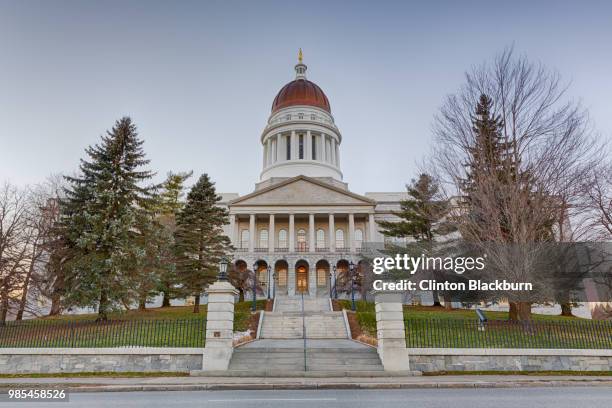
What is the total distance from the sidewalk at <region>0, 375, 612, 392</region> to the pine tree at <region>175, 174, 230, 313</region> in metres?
13.9

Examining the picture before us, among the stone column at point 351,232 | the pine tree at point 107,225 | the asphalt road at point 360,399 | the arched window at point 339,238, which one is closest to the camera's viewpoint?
the asphalt road at point 360,399

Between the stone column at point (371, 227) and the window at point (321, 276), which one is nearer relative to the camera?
the window at point (321, 276)

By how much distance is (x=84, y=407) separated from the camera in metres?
7.59

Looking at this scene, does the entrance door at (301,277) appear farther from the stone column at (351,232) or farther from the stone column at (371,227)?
the stone column at (371,227)

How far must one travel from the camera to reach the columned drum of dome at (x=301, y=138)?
5922cm

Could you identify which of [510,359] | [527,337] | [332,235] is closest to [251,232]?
[332,235]

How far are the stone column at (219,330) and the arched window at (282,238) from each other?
35.3 metres

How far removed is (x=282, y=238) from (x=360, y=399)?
40933 mm

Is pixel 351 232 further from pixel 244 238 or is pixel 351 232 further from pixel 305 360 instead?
pixel 305 360

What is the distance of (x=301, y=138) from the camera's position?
61.7 meters

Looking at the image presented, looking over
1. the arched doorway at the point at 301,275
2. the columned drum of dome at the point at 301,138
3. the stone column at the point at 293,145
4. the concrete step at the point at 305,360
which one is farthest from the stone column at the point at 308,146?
the concrete step at the point at 305,360

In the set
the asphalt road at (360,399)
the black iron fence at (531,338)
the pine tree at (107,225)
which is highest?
the pine tree at (107,225)

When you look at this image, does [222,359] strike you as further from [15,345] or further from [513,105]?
[513,105]

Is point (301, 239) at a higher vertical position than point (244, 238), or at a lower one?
lower
